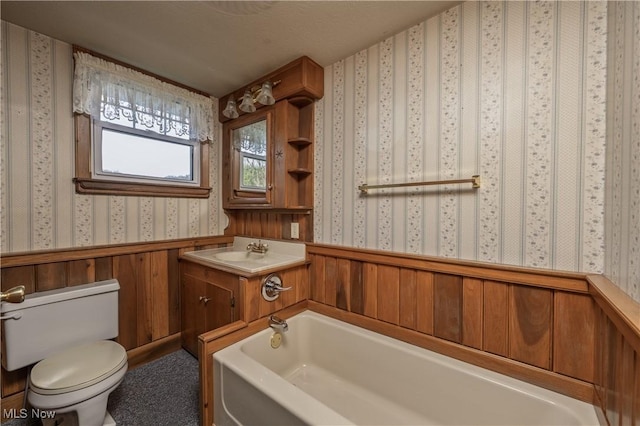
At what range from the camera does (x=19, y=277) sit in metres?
1.42

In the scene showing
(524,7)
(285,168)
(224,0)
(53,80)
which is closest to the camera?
(524,7)

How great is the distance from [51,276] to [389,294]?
2014 mm

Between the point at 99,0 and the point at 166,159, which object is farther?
the point at 166,159

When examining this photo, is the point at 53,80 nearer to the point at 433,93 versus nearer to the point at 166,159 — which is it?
the point at 166,159

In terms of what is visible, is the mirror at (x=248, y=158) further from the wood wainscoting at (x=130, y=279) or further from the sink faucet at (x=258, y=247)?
the wood wainscoting at (x=130, y=279)

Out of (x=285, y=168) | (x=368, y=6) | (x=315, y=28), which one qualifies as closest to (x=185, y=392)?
(x=285, y=168)

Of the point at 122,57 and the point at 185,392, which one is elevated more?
the point at 122,57

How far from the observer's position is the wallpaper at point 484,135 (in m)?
1.05

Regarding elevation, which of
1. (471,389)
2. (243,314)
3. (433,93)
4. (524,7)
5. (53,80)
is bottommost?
(471,389)

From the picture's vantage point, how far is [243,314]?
4.96 feet

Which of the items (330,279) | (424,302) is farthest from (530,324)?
(330,279)

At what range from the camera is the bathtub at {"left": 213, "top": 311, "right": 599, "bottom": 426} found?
1.01m

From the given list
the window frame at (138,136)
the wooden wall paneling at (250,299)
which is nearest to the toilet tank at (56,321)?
the window frame at (138,136)

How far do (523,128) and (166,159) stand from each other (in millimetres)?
2354
